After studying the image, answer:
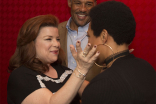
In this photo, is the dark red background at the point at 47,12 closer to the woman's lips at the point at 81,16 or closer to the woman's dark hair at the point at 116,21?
the woman's lips at the point at 81,16

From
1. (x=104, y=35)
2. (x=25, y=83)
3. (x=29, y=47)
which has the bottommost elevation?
(x=25, y=83)

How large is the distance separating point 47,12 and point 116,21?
1.96m

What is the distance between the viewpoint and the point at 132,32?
38.9 inches

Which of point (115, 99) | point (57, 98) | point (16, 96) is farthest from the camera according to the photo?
point (16, 96)

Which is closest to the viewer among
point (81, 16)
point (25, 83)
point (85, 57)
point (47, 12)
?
point (85, 57)

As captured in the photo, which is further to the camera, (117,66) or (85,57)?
(85,57)

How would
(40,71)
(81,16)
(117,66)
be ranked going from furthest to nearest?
1. (81,16)
2. (40,71)
3. (117,66)

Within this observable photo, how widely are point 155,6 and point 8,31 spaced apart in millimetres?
2328

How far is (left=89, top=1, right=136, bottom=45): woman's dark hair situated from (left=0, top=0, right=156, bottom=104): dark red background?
1407 mm

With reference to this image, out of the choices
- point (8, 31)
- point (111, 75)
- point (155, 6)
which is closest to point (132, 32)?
point (111, 75)

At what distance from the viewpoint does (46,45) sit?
1394mm

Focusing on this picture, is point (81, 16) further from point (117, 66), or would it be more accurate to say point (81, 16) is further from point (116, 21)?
point (117, 66)

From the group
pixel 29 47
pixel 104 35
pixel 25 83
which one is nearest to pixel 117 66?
pixel 104 35

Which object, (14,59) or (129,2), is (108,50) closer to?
(14,59)
